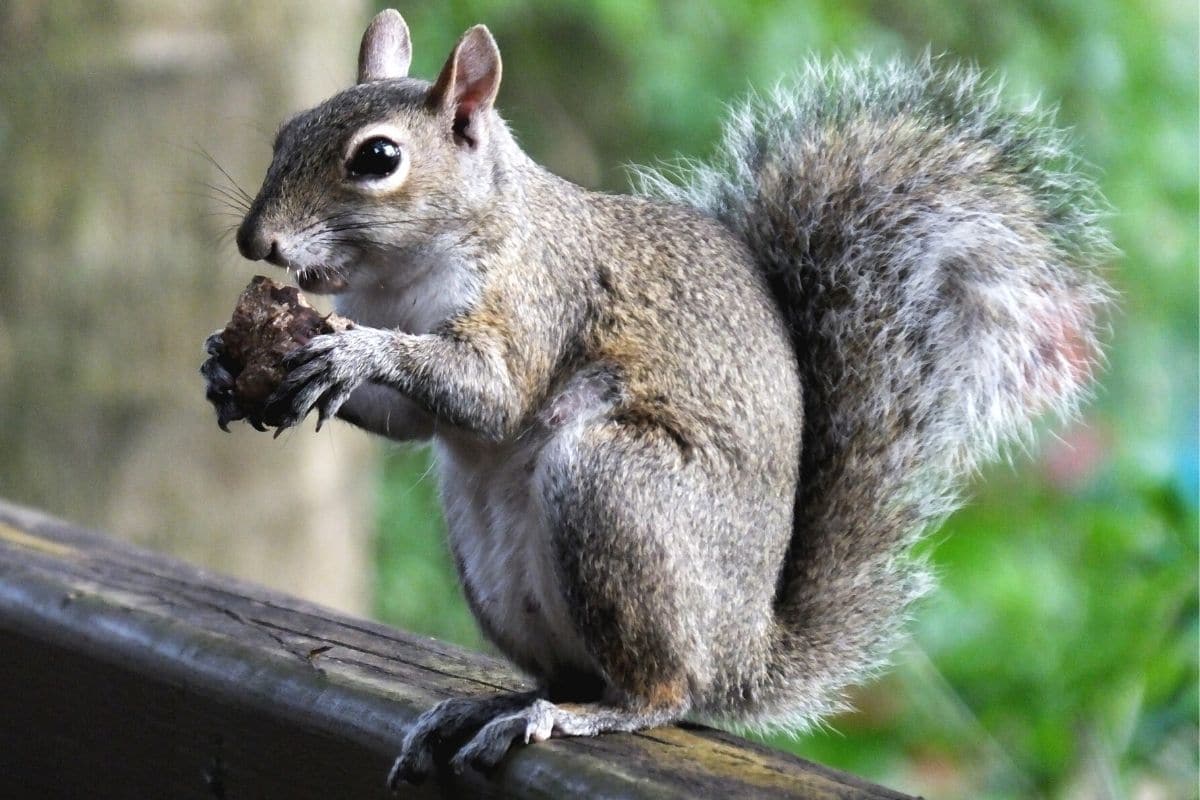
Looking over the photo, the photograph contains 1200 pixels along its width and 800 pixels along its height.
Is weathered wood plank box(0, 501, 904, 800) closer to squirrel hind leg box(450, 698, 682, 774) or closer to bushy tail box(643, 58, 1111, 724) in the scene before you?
squirrel hind leg box(450, 698, 682, 774)

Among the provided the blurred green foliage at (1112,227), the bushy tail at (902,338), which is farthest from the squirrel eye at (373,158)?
the blurred green foliage at (1112,227)

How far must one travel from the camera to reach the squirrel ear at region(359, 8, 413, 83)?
5.06 feet

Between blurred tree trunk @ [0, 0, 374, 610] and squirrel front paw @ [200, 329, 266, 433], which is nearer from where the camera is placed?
squirrel front paw @ [200, 329, 266, 433]

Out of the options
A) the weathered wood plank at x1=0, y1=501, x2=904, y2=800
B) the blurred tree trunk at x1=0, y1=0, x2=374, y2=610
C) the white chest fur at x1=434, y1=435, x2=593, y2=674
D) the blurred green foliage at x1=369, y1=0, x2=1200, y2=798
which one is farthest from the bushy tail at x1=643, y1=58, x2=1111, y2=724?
the blurred tree trunk at x1=0, y1=0, x2=374, y2=610

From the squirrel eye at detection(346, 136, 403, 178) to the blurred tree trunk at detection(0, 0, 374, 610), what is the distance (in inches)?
40.8

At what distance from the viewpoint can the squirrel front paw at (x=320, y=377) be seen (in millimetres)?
1186

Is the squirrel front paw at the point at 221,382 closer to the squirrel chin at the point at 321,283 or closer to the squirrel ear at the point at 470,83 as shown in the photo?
the squirrel chin at the point at 321,283

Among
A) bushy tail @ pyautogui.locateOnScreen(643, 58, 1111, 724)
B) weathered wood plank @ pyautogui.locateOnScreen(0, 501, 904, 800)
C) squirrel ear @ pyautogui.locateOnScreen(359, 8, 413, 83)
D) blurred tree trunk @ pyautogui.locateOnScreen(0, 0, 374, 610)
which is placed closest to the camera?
weathered wood plank @ pyautogui.locateOnScreen(0, 501, 904, 800)

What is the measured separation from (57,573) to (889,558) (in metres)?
0.74

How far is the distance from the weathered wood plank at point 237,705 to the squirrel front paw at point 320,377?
18cm

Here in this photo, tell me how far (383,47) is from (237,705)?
27.8 inches

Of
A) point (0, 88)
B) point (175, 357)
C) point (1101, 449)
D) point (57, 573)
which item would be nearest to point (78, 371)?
point (175, 357)

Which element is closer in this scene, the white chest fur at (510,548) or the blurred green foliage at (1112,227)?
the white chest fur at (510,548)

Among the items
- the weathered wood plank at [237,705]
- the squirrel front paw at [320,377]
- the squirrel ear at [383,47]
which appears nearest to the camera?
the weathered wood plank at [237,705]
